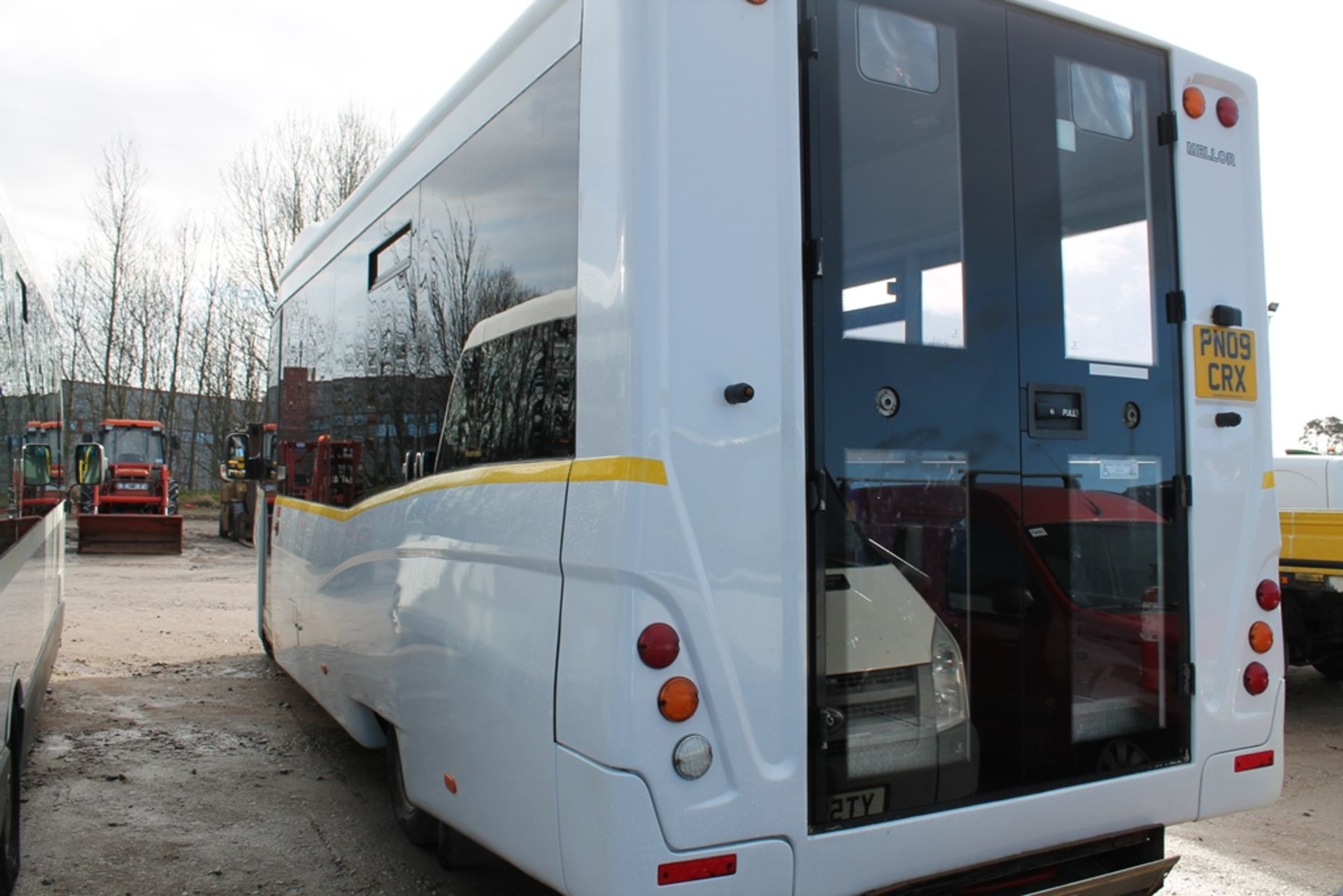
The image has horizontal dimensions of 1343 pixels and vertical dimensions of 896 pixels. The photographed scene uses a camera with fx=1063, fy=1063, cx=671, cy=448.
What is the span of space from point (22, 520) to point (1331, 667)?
925 centimetres

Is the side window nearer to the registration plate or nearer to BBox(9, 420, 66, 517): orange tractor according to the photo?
the registration plate

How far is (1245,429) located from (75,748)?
6358mm

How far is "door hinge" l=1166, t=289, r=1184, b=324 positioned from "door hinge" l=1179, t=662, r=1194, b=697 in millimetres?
1120

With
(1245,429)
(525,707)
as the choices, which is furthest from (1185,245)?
(525,707)

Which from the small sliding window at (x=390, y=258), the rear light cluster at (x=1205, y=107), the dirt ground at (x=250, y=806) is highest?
the rear light cluster at (x=1205, y=107)

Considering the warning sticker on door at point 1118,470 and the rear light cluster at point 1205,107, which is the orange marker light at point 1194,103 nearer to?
the rear light cluster at point 1205,107

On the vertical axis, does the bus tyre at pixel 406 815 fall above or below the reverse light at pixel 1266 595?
below

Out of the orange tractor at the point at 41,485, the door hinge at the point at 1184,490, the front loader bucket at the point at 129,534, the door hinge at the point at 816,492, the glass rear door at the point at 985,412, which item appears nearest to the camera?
the door hinge at the point at 816,492

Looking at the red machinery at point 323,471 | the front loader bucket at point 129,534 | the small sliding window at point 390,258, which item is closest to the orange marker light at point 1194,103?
the small sliding window at point 390,258

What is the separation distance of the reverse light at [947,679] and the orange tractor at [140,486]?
2031 centimetres

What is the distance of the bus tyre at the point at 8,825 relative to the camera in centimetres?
359

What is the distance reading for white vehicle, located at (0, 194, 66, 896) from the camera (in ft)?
12.8

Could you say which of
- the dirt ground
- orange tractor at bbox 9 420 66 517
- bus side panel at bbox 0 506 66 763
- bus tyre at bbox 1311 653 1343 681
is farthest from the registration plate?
bus tyre at bbox 1311 653 1343 681

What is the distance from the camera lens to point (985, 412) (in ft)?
10.3
